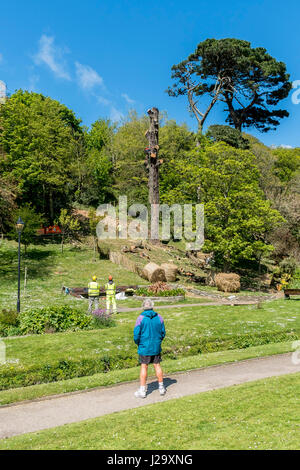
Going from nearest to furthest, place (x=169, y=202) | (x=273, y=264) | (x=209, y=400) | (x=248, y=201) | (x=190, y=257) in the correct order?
(x=209, y=400) → (x=248, y=201) → (x=169, y=202) → (x=190, y=257) → (x=273, y=264)

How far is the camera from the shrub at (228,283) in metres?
29.2

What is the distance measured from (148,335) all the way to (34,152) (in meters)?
38.9

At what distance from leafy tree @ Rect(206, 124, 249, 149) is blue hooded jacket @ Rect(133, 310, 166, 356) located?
41461 mm

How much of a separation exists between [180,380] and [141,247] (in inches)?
1131

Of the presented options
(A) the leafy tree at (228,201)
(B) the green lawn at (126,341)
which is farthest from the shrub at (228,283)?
(B) the green lawn at (126,341)

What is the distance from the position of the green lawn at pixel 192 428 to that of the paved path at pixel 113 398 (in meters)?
0.66

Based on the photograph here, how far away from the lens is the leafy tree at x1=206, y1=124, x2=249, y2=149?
47.7 meters

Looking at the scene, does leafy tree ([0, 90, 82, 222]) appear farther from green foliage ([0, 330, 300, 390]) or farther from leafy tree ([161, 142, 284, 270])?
green foliage ([0, 330, 300, 390])

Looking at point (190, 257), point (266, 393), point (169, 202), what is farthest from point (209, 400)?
point (190, 257)

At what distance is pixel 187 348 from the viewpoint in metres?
14.1

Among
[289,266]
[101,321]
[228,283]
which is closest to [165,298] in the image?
[228,283]

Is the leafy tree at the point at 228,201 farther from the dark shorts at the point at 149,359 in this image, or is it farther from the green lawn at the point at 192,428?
the green lawn at the point at 192,428

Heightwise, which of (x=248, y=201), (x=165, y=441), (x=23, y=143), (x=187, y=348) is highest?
(x=23, y=143)
